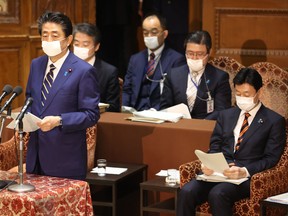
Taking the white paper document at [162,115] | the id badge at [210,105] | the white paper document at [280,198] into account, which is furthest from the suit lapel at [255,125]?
the id badge at [210,105]

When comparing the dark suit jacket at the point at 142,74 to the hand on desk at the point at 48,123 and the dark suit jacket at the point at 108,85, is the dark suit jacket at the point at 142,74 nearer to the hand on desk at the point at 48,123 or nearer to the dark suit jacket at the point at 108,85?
the dark suit jacket at the point at 108,85

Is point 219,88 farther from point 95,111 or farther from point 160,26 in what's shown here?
point 95,111

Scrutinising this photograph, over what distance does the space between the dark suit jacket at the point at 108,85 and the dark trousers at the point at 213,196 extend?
1.71 m

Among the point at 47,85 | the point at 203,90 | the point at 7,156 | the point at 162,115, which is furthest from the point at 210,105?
the point at 47,85

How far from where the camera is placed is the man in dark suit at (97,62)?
651 cm

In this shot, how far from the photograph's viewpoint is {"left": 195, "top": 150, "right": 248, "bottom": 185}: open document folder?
4770 mm

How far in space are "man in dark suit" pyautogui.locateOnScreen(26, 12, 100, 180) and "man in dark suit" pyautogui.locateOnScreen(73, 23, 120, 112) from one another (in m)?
2.14

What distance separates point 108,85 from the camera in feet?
21.5

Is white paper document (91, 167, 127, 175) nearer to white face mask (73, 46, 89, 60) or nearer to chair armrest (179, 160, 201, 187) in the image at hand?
chair armrest (179, 160, 201, 187)

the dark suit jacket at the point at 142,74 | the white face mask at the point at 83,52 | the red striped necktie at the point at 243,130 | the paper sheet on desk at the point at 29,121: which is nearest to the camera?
the paper sheet on desk at the point at 29,121

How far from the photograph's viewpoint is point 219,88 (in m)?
6.23

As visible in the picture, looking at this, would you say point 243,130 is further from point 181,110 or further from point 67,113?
point 67,113

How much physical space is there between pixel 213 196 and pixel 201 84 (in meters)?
1.54

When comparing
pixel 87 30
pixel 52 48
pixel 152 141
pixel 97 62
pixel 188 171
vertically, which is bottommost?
pixel 188 171
